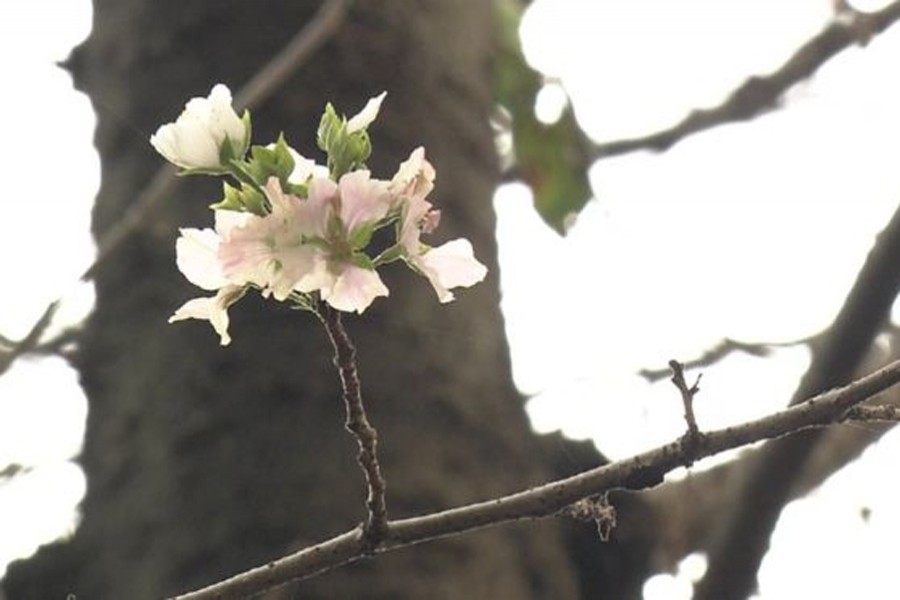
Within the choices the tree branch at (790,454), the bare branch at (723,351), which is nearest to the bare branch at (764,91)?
the bare branch at (723,351)

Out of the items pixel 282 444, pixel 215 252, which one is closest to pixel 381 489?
pixel 215 252

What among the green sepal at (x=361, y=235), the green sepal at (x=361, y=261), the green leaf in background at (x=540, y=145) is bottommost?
the green sepal at (x=361, y=261)

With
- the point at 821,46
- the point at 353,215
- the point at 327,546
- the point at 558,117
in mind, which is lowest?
the point at 327,546

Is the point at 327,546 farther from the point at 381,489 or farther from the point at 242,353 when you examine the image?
the point at 242,353

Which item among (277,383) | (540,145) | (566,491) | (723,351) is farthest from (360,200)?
(723,351)

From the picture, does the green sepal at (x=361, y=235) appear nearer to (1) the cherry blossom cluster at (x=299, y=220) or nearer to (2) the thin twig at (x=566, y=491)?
(1) the cherry blossom cluster at (x=299, y=220)
